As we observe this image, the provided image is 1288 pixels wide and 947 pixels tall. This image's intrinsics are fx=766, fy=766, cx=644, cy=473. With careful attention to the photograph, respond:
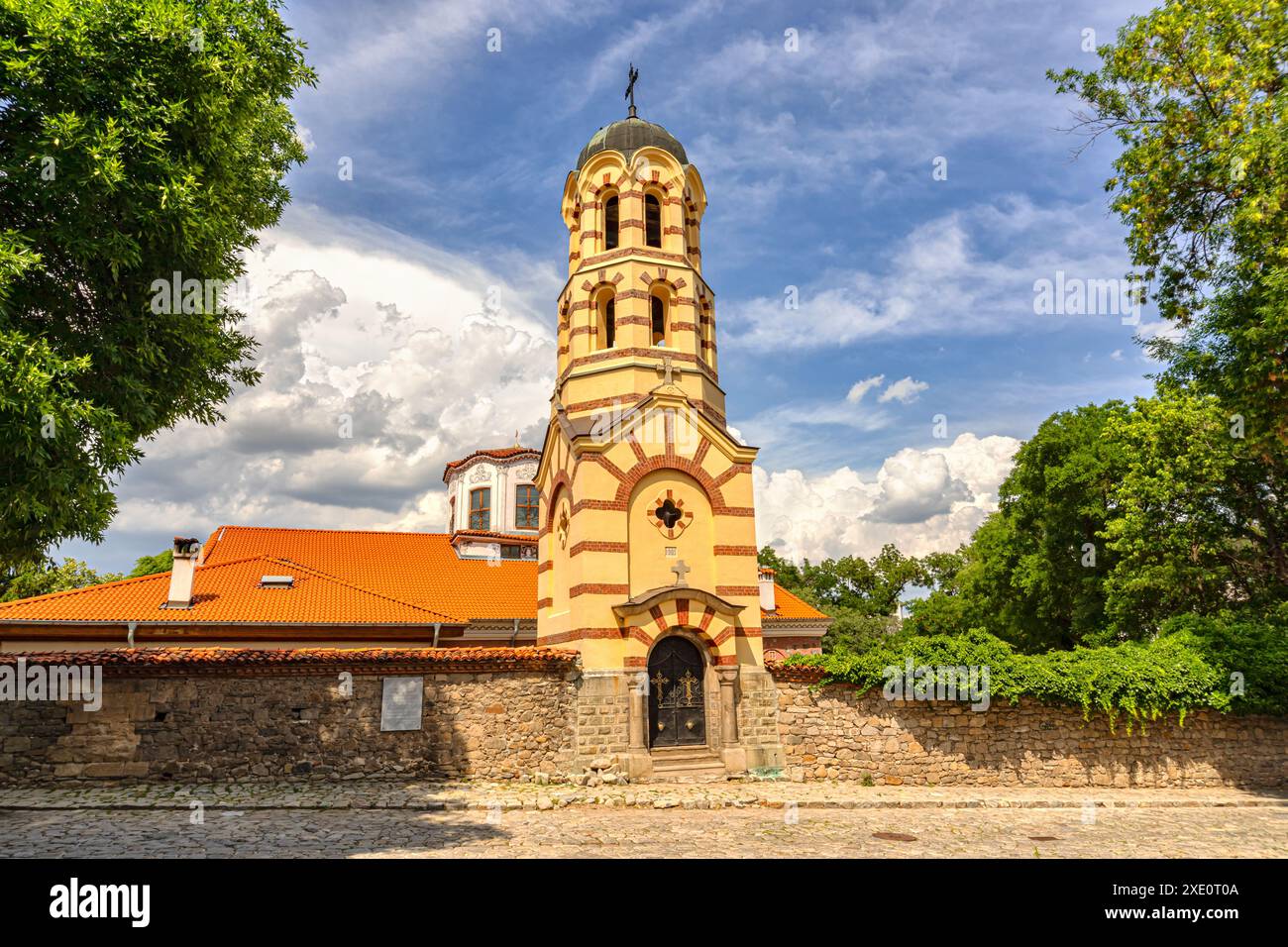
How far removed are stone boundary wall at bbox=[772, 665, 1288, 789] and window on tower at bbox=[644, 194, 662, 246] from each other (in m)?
11.5

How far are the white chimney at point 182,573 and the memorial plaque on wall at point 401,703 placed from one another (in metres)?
7.56

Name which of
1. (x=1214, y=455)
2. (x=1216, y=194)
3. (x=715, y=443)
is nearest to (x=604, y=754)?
(x=715, y=443)

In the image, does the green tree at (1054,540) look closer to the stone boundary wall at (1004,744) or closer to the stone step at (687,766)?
the stone boundary wall at (1004,744)

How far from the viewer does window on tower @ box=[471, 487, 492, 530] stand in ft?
107

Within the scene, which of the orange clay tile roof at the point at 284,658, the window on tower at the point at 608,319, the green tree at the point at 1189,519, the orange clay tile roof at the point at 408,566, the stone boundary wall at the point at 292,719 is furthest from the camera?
the orange clay tile roof at the point at 408,566

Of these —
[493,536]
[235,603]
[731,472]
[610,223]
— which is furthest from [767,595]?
[235,603]

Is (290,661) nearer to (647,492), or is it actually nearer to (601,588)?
(601,588)

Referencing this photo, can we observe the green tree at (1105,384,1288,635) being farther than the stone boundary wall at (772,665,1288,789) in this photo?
Yes

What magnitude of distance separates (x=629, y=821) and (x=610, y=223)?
15.1 meters

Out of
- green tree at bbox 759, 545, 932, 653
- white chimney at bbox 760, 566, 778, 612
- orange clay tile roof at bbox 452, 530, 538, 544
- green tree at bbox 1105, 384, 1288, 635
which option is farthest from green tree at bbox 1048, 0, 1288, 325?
green tree at bbox 759, 545, 932, 653

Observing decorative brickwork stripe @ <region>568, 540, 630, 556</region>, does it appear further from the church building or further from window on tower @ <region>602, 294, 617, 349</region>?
window on tower @ <region>602, 294, 617, 349</region>

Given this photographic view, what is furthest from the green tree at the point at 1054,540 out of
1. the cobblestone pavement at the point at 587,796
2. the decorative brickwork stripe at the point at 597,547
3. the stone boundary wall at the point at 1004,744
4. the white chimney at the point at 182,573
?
the white chimney at the point at 182,573

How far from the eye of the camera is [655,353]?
1914 centimetres

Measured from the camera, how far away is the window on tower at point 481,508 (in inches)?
1287
